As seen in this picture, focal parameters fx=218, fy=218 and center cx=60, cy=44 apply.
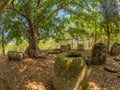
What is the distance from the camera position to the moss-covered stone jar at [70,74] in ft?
28.7

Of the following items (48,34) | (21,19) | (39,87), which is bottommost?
(39,87)

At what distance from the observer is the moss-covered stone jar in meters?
8.75

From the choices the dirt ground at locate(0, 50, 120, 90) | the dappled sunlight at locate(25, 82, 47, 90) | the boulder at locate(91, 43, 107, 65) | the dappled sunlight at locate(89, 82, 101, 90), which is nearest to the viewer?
the dappled sunlight at locate(25, 82, 47, 90)

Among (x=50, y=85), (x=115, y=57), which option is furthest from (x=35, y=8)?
(x=115, y=57)

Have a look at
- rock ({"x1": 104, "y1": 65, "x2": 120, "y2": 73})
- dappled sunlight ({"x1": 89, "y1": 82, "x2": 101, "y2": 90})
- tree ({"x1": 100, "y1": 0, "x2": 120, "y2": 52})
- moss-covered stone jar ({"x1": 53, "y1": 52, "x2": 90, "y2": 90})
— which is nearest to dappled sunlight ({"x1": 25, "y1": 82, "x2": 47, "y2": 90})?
moss-covered stone jar ({"x1": 53, "y1": 52, "x2": 90, "y2": 90})

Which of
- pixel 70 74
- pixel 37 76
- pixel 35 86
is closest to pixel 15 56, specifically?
pixel 37 76

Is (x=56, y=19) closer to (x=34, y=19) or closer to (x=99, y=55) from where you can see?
(x=34, y=19)

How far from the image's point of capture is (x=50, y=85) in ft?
30.9

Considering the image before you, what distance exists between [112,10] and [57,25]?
146 inches

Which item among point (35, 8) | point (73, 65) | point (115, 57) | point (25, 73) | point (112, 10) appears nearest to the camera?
point (73, 65)

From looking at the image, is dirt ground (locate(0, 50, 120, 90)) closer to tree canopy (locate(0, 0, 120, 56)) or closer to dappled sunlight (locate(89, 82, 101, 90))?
dappled sunlight (locate(89, 82, 101, 90))

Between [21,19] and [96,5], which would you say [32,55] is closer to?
[21,19]

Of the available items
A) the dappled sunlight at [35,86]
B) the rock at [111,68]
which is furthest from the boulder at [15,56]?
the rock at [111,68]

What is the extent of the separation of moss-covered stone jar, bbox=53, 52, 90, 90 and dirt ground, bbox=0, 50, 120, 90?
619mm
